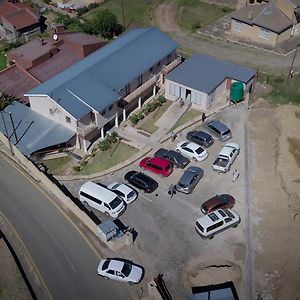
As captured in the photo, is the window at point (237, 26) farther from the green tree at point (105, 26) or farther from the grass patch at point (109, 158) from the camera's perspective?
the grass patch at point (109, 158)

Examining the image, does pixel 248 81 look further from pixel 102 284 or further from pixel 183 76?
pixel 102 284

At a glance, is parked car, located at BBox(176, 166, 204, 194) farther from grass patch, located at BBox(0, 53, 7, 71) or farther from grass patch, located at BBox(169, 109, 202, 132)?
grass patch, located at BBox(0, 53, 7, 71)

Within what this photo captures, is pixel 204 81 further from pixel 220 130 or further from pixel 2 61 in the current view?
pixel 2 61

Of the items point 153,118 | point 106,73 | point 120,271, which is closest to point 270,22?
point 153,118

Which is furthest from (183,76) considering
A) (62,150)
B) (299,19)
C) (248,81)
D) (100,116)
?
(299,19)

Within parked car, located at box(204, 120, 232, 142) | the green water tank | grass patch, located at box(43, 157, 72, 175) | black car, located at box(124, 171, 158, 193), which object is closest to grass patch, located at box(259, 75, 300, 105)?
the green water tank

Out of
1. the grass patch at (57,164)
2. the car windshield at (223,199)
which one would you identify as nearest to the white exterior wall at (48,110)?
the grass patch at (57,164)

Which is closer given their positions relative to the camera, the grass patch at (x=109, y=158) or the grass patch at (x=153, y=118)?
the grass patch at (x=109, y=158)
